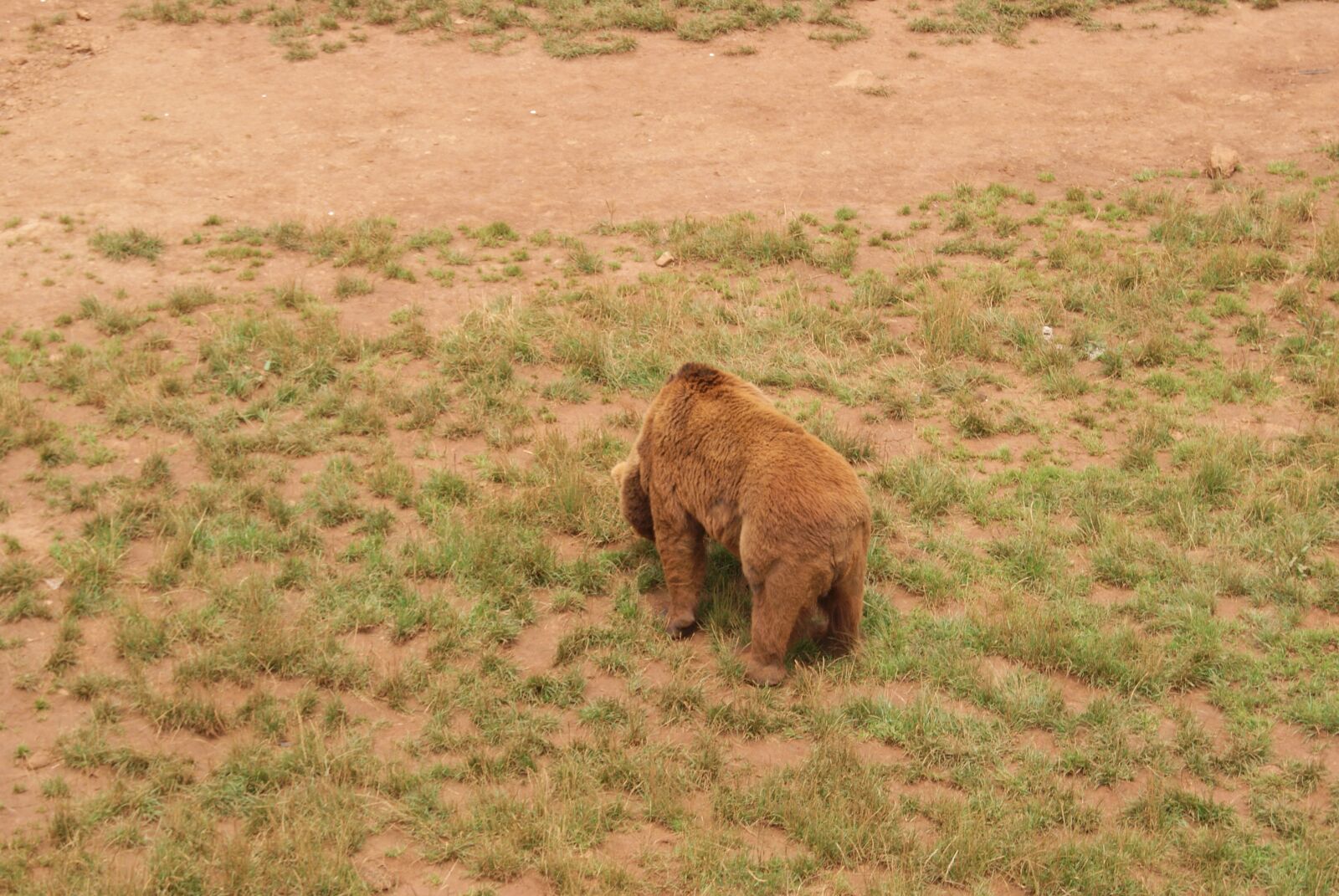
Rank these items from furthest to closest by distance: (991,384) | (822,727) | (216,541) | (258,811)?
(991,384) < (216,541) < (822,727) < (258,811)

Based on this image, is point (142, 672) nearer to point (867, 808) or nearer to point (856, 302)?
point (867, 808)

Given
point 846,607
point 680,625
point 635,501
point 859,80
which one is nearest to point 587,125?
point 859,80

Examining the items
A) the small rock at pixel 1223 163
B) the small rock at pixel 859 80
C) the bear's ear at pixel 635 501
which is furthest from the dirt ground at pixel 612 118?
the bear's ear at pixel 635 501

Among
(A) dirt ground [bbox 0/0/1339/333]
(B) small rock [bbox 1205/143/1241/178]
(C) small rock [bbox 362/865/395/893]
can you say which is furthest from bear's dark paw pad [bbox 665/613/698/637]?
(B) small rock [bbox 1205/143/1241/178]

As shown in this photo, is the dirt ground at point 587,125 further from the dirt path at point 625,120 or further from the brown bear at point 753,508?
the brown bear at point 753,508

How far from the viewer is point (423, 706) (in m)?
6.62

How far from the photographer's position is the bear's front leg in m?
7.26

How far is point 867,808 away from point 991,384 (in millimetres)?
4403

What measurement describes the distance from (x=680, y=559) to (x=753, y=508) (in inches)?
29.0

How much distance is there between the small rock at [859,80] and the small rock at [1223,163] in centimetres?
369

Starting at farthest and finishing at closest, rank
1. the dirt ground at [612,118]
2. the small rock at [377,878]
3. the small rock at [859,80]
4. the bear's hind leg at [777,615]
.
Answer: the small rock at [859,80] → the dirt ground at [612,118] → the bear's hind leg at [777,615] → the small rock at [377,878]

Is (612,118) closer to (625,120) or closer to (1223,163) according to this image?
(625,120)

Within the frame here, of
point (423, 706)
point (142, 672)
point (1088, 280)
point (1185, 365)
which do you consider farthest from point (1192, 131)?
point (142, 672)

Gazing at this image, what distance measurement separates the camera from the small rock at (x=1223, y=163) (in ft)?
40.1
